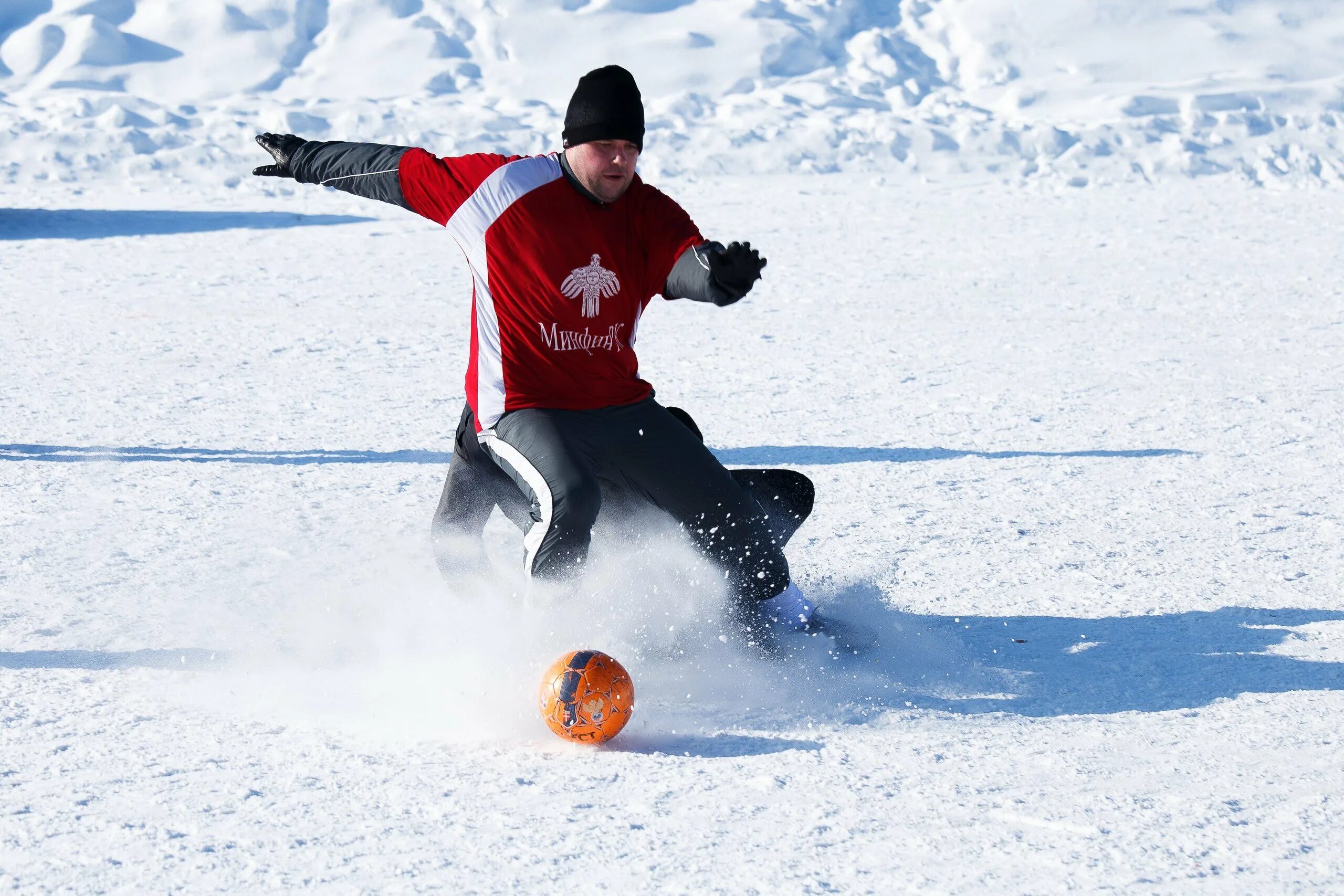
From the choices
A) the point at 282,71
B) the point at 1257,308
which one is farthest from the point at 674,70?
the point at 1257,308

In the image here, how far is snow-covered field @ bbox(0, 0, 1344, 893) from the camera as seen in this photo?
10.6ft

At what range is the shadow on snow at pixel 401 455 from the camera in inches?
274

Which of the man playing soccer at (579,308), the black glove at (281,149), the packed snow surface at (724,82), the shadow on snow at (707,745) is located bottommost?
the shadow on snow at (707,745)

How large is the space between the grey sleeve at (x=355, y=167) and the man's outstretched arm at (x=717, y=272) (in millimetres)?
832

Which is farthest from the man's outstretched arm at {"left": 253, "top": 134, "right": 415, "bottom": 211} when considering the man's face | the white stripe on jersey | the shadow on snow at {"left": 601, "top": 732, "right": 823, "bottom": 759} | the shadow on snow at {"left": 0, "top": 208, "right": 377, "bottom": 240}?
the shadow on snow at {"left": 0, "top": 208, "right": 377, "bottom": 240}

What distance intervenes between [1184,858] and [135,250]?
1333 centimetres

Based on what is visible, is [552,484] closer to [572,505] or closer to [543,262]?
[572,505]

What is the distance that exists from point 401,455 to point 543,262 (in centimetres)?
323

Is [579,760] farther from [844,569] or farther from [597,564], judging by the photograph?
[844,569]

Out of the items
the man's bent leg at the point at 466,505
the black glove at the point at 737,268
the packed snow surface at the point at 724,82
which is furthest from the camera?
the packed snow surface at the point at 724,82

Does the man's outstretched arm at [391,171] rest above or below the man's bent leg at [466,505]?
above

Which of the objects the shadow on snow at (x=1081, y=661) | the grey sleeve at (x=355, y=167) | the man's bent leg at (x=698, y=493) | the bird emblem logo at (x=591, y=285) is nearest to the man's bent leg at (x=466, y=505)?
the man's bent leg at (x=698, y=493)

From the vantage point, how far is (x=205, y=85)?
25719mm

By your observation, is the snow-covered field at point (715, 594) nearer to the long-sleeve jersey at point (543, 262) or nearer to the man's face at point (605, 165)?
the long-sleeve jersey at point (543, 262)
